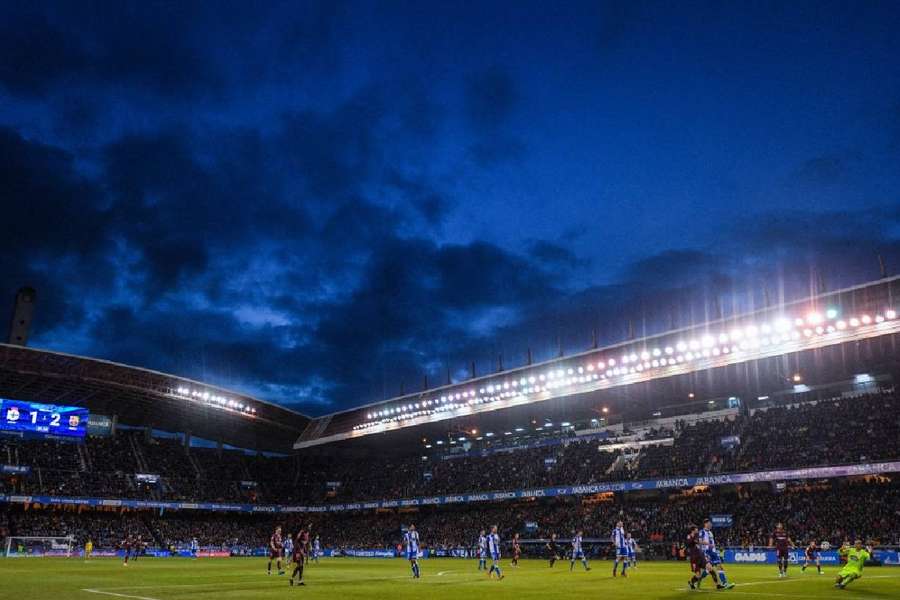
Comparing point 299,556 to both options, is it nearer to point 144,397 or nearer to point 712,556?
point 712,556

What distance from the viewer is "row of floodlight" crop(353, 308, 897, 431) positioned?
43312 millimetres

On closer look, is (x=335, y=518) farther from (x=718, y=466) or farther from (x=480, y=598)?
(x=480, y=598)

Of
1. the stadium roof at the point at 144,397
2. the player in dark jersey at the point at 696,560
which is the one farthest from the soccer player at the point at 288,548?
the player in dark jersey at the point at 696,560

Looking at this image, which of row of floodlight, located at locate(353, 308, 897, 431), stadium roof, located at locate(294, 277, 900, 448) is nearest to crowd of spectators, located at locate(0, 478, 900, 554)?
stadium roof, located at locate(294, 277, 900, 448)

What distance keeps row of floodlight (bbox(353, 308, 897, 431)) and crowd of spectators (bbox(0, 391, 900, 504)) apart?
40.0 feet

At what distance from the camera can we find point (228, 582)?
1204 inches

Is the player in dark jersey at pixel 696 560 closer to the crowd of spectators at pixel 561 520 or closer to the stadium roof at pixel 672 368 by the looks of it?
the stadium roof at pixel 672 368

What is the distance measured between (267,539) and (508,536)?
3418cm

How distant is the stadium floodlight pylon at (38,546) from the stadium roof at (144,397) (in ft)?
48.0

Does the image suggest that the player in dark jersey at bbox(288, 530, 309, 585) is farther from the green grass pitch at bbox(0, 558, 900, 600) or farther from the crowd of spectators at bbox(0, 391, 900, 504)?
the crowd of spectators at bbox(0, 391, 900, 504)

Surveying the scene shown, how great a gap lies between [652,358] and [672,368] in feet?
5.59

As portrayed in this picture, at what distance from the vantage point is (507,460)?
8106 cm

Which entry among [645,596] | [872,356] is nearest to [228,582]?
[645,596]

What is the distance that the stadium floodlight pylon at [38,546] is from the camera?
6262 centimetres
